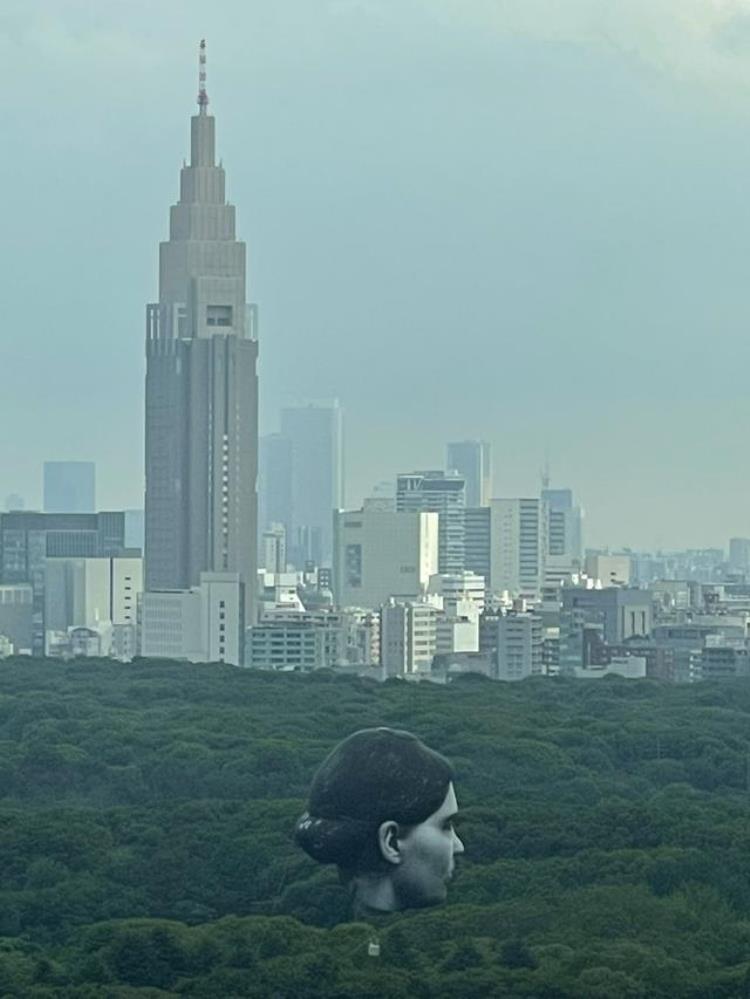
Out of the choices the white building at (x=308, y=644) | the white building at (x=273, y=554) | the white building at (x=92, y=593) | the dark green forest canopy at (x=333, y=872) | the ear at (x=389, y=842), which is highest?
the white building at (x=273, y=554)

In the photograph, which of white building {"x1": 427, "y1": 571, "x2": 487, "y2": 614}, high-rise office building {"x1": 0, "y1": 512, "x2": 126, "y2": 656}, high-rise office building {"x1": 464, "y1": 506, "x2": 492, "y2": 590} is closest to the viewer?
white building {"x1": 427, "y1": 571, "x2": 487, "y2": 614}

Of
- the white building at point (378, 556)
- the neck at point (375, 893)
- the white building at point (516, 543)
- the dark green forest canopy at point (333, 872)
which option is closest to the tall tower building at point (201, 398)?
the white building at point (378, 556)

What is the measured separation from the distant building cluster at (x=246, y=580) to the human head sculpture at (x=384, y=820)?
230ft

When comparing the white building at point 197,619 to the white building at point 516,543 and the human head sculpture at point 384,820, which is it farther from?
the human head sculpture at point 384,820

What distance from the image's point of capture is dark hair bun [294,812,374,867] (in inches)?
874

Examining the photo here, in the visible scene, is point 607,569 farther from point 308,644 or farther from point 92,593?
point 308,644

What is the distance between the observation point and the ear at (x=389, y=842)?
22.2m

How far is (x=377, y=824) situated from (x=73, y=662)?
52.6m

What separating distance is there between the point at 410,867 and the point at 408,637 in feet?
325

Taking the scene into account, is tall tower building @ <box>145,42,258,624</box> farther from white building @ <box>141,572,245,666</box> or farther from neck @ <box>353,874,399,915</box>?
neck @ <box>353,874,399,915</box>

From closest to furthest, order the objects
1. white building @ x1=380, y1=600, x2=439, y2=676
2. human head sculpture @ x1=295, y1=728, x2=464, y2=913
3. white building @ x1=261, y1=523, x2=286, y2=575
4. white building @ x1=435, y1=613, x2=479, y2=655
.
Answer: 1. human head sculpture @ x1=295, y1=728, x2=464, y2=913
2. white building @ x1=380, y1=600, x2=439, y2=676
3. white building @ x1=435, y1=613, x2=479, y2=655
4. white building @ x1=261, y1=523, x2=286, y2=575

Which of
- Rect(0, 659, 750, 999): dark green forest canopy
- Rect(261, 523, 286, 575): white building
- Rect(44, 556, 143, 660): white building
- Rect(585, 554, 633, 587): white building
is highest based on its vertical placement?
Rect(261, 523, 286, 575): white building

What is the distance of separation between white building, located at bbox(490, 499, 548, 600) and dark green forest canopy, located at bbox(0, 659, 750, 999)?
116584 millimetres

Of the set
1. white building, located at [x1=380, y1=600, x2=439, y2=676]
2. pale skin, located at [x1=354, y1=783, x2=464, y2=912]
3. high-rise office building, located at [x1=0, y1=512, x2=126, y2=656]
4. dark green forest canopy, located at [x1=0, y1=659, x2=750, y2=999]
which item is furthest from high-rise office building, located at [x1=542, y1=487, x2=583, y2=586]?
pale skin, located at [x1=354, y1=783, x2=464, y2=912]
